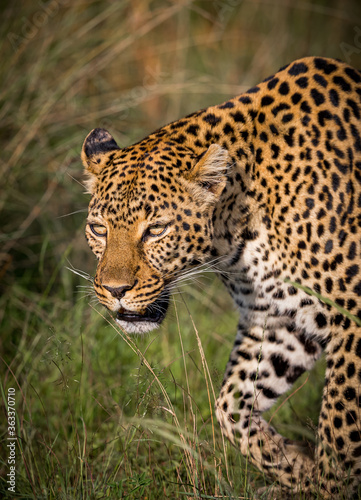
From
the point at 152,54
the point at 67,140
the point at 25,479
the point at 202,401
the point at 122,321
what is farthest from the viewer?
the point at 152,54

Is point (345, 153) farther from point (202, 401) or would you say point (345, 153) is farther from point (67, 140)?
point (67, 140)

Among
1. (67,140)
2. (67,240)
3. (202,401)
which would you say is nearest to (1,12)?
(67,140)

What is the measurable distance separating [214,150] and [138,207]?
2.00ft

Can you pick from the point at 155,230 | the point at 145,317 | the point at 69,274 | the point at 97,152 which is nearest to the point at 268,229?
the point at 155,230

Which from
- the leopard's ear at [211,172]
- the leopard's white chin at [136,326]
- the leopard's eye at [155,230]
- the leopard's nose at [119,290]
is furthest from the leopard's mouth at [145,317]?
the leopard's ear at [211,172]

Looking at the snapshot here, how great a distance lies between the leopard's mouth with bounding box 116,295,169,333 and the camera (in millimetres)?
4340

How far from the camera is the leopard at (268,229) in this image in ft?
13.7

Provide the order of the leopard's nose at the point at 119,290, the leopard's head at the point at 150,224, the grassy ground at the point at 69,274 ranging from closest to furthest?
the leopard's nose at the point at 119,290 → the leopard's head at the point at 150,224 → the grassy ground at the point at 69,274

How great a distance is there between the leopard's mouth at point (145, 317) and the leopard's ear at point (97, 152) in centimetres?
103

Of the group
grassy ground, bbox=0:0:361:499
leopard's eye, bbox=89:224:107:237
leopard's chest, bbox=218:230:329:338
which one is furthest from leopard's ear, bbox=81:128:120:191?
leopard's chest, bbox=218:230:329:338

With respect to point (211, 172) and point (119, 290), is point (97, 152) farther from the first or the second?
point (119, 290)

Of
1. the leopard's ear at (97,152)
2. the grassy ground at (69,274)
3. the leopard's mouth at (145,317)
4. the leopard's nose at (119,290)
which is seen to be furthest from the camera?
the grassy ground at (69,274)

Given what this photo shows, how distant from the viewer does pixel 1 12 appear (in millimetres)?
7121

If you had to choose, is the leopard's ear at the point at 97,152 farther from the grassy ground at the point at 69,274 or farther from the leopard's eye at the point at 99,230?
the grassy ground at the point at 69,274
